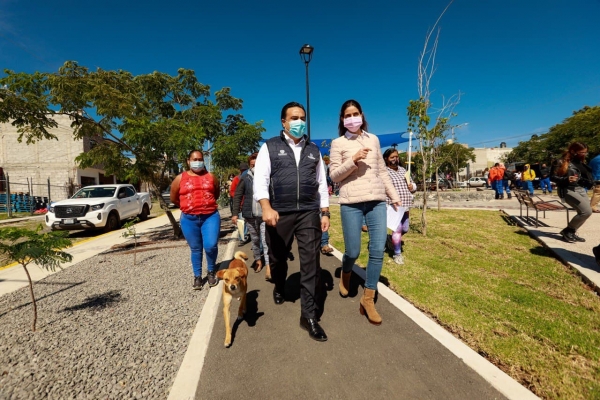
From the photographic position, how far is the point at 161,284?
4.26m

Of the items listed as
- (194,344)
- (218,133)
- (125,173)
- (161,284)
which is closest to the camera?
(194,344)

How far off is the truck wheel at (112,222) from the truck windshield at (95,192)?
45.0 inches

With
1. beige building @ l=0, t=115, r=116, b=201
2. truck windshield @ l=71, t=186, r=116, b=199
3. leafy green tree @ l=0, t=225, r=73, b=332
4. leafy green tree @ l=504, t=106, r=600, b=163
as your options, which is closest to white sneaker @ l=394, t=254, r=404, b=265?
leafy green tree @ l=0, t=225, r=73, b=332

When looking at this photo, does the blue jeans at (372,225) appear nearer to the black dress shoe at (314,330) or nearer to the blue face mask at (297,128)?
the black dress shoe at (314,330)

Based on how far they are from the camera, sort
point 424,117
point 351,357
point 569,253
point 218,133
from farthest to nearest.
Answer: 1. point 218,133
2. point 424,117
3. point 569,253
4. point 351,357

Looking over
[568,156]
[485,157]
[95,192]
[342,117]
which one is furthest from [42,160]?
[485,157]

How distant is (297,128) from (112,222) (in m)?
10.9

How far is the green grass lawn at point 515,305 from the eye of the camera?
6.49 feet

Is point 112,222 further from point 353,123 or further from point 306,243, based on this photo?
point 353,123

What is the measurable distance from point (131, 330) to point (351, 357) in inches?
90.2

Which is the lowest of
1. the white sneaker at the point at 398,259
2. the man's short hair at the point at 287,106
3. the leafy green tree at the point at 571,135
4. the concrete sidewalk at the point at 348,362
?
the concrete sidewalk at the point at 348,362

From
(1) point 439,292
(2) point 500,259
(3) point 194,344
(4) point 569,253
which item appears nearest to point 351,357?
(3) point 194,344

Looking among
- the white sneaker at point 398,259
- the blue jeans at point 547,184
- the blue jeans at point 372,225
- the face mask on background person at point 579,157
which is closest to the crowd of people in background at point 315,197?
the blue jeans at point 372,225

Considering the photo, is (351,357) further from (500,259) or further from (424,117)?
(424,117)
